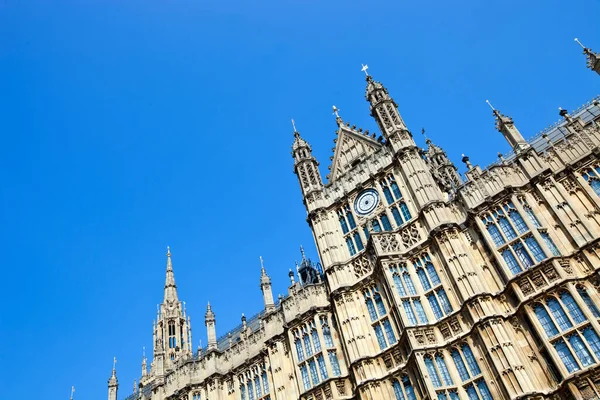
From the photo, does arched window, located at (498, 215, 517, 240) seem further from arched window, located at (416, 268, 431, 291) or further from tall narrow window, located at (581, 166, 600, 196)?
arched window, located at (416, 268, 431, 291)

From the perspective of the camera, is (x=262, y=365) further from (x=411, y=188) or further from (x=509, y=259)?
(x=509, y=259)

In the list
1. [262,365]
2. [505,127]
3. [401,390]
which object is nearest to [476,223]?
[505,127]

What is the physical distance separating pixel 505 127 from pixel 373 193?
9.37 metres

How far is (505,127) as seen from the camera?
35.4m

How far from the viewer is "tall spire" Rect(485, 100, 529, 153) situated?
33625 mm

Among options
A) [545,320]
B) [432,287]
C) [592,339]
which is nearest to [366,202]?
[432,287]

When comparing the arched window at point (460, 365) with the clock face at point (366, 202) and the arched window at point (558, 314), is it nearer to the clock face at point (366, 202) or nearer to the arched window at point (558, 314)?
the arched window at point (558, 314)

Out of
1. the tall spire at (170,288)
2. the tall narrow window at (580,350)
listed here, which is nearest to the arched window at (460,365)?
the tall narrow window at (580,350)

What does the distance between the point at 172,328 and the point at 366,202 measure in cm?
2747

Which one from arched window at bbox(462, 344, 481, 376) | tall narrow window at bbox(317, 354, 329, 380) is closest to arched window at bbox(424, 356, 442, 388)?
arched window at bbox(462, 344, 481, 376)

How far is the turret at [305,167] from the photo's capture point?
136 feet

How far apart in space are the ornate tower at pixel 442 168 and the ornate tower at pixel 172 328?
26.7 metres

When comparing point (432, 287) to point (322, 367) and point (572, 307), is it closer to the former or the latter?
point (572, 307)

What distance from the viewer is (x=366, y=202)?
125 feet
